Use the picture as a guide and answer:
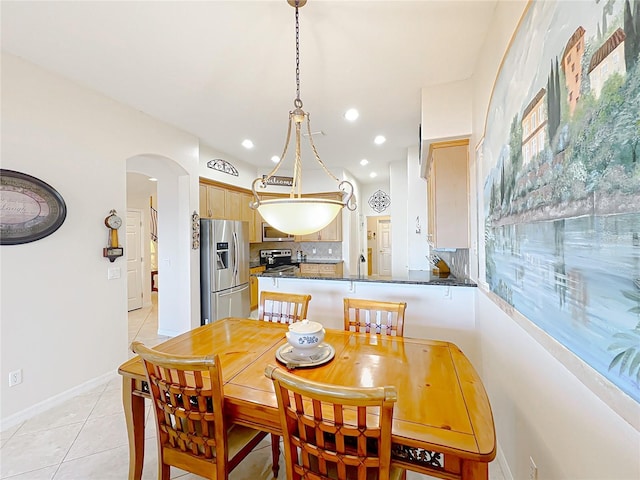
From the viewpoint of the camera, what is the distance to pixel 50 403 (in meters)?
2.36

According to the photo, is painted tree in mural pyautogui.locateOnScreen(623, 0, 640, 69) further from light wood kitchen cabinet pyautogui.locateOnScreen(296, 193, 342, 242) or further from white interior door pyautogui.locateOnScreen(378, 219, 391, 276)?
white interior door pyautogui.locateOnScreen(378, 219, 391, 276)

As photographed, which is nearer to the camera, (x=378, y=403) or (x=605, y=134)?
(x=605, y=134)

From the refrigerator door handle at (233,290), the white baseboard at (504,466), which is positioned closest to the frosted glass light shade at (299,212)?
the white baseboard at (504,466)

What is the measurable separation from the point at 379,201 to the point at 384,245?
1299 mm

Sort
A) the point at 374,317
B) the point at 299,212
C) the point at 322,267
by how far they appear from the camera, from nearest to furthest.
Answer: the point at 299,212 → the point at 374,317 → the point at 322,267

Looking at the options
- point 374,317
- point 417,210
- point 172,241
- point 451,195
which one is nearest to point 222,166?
point 172,241

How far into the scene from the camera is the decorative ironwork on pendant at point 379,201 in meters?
7.35

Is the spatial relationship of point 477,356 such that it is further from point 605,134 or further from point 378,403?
point 605,134

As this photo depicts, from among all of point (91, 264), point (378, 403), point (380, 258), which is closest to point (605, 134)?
point (378, 403)

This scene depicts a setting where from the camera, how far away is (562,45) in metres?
0.93

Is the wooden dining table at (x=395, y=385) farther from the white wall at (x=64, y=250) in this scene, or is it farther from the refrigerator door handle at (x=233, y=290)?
the refrigerator door handle at (x=233, y=290)

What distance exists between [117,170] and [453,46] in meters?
3.29

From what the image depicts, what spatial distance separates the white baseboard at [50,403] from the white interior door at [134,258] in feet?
10.7

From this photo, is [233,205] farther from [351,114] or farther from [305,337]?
[305,337]
